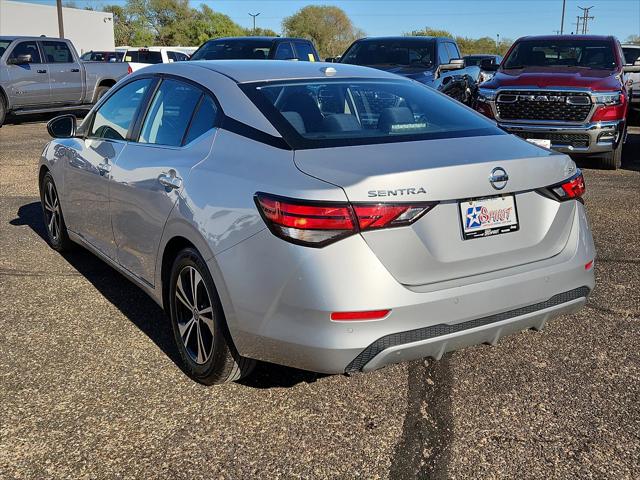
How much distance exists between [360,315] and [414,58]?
10018 mm

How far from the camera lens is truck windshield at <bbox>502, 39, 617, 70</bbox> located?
10.5m

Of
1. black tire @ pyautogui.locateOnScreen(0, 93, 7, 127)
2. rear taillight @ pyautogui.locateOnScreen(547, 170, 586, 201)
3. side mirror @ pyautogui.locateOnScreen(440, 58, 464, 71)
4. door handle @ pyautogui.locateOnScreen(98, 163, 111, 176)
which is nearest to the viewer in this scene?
rear taillight @ pyautogui.locateOnScreen(547, 170, 586, 201)

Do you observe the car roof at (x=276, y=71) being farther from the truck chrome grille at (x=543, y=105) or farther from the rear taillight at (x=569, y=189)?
the truck chrome grille at (x=543, y=105)

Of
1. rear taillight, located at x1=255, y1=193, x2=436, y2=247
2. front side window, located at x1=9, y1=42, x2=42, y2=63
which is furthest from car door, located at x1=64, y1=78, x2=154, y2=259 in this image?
front side window, located at x1=9, y1=42, x2=42, y2=63

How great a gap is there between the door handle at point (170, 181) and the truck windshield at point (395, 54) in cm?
903

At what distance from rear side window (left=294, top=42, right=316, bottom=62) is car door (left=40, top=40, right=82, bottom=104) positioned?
235 inches

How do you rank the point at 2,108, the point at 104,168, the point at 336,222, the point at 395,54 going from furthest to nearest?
1. the point at 2,108
2. the point at 395,54
3. the point at 104,168
4. the point at 336,222

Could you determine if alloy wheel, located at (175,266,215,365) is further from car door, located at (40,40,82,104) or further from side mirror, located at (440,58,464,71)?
car door, located at (40,40,82,104)

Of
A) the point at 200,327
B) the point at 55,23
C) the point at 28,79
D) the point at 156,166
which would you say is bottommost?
the point at 200,327

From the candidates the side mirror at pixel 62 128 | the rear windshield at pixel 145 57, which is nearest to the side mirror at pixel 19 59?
the rear windshield at pixel 145 57

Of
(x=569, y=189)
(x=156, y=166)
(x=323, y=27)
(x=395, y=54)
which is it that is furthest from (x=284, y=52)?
(x=323, y=27)

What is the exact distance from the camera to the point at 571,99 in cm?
952

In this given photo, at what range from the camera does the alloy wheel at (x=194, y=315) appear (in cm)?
329

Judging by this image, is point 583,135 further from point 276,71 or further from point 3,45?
point 3,45
